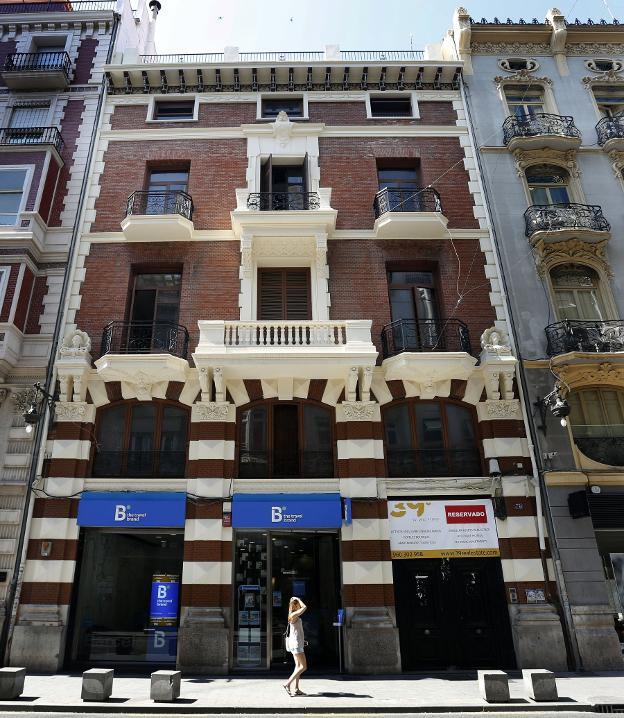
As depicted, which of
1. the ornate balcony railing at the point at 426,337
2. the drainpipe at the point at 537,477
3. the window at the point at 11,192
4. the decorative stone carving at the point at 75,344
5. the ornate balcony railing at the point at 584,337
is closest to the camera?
the drainpipe at the point at 537,477

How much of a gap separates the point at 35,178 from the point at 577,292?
18407mm

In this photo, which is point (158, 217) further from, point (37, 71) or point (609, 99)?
point (609, 99)

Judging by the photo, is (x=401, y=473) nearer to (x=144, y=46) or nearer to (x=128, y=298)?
(x=128, y=298)

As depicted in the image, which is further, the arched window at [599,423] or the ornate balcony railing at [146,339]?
the ornate balcony railing at [146,339]

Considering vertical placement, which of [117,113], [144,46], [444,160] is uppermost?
[144,46]

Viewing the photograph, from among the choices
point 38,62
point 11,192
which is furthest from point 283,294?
point 38,62

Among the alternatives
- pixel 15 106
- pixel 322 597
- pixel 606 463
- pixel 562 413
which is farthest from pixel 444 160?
pixel 15 106

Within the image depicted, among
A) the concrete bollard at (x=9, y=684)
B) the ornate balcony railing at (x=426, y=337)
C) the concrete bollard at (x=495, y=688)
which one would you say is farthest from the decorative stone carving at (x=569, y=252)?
the concrete bollard at (x=9, y=684)

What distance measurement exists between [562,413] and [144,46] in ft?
81.1

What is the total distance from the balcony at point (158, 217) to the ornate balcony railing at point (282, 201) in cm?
219

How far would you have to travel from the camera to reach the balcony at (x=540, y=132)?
60.0 feet

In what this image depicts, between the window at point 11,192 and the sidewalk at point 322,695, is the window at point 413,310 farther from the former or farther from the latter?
the window at point 11,192

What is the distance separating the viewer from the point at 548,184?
60.2 feet

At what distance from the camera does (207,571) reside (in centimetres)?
1322
